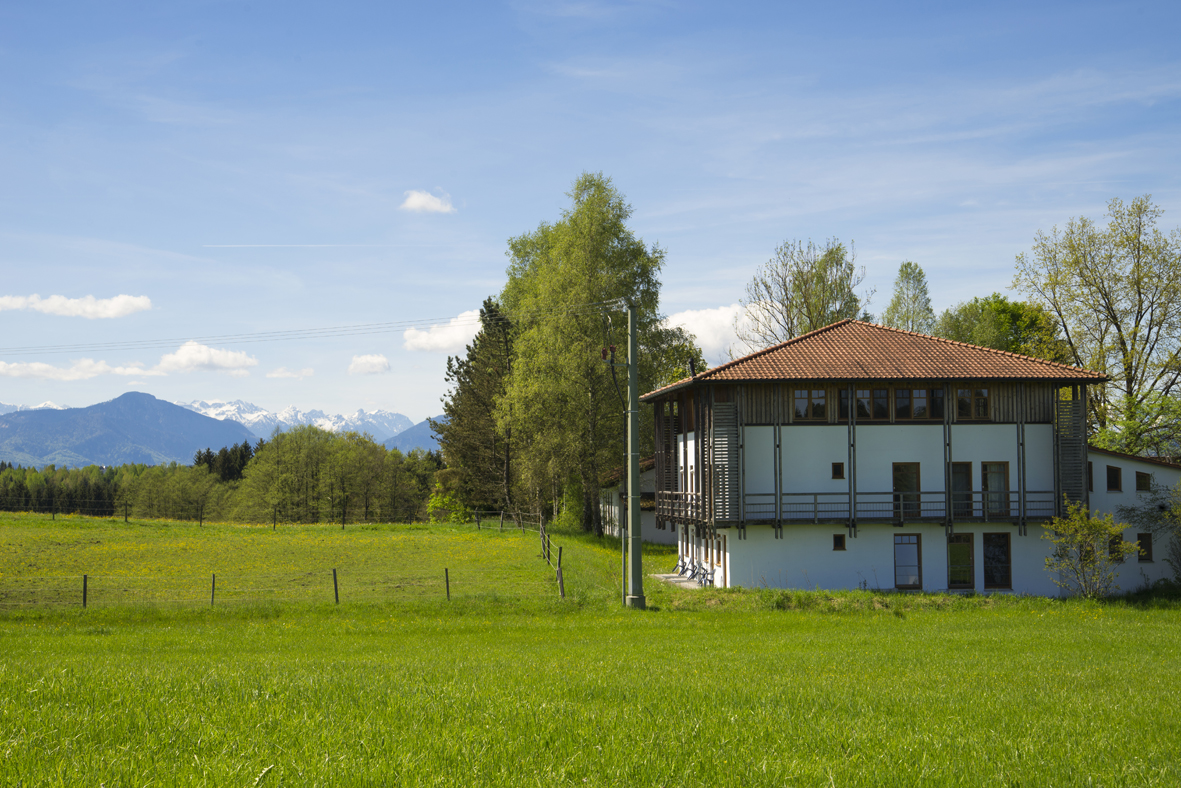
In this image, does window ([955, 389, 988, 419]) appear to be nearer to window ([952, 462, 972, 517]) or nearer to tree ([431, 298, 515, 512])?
window ([952, 462, 972, 517])

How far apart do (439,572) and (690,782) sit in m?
27.7

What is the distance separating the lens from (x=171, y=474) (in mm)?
123500

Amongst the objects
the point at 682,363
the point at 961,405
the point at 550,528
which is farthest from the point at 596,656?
the point at 682,363

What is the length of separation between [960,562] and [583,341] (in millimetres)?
21587

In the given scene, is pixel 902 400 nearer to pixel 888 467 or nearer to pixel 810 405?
pixel 888 467

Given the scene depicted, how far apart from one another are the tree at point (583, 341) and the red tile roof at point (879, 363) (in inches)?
436

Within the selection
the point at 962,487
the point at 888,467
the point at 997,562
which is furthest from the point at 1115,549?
the point at 888,467

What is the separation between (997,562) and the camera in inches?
1216

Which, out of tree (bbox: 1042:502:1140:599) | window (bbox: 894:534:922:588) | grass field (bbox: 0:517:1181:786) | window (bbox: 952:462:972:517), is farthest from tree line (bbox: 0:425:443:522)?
grass field (bbox: 0:517:1181:786)

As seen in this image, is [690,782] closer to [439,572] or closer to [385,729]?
[385,729]

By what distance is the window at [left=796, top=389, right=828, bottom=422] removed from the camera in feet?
Answer: 100

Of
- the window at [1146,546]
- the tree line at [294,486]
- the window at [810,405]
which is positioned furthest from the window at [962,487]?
the tree line at [294,486]

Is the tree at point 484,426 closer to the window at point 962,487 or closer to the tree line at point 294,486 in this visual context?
→ the tree line at point 294,486

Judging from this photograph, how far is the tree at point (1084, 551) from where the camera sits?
28359 mm
